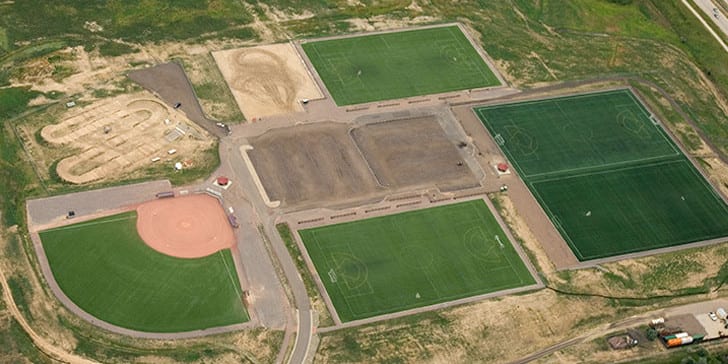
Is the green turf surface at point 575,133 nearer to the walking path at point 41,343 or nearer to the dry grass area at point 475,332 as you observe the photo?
the dry grass area at point 475,332

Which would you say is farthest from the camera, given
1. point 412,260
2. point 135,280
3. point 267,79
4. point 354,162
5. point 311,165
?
point 267,79

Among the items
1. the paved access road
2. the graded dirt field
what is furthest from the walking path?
the paved access road

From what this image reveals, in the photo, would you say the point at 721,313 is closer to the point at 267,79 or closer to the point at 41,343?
the point at 267,79

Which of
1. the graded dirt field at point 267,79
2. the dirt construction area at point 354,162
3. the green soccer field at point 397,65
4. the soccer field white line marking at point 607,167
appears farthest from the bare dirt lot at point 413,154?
the graded dirt field at point 267,79

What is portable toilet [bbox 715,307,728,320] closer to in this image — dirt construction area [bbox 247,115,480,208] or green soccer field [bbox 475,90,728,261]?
green soccer field [bbox 475,90,728,261]

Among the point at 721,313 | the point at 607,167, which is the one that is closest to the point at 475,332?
the point at 721,313
